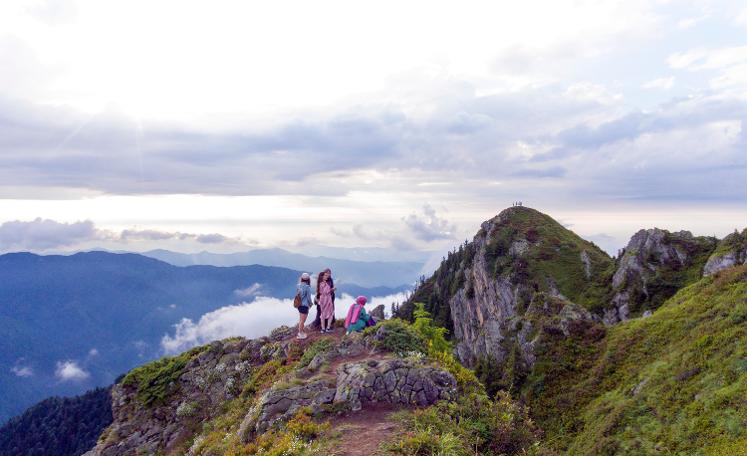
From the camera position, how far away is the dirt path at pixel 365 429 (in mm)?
11961

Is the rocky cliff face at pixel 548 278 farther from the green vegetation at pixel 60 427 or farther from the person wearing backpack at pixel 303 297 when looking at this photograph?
the green vegetation at pixel 60 427

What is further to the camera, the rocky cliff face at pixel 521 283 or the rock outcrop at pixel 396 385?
the rocky cliff face at pixel 521 283

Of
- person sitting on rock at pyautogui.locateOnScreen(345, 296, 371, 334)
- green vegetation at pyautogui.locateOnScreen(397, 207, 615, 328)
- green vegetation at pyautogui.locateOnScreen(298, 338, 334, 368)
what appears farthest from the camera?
green vegetation at pyautogui.locateOnScreen(397, 207, 615, 328)

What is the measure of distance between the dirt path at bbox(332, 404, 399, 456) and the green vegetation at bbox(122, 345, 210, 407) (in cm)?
1821

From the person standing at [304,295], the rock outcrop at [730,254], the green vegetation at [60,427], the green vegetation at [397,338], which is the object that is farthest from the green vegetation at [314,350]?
the green vegetation at [60,427]

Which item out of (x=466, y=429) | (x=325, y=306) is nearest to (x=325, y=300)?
(x=325, y=306)

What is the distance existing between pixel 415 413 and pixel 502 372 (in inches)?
816

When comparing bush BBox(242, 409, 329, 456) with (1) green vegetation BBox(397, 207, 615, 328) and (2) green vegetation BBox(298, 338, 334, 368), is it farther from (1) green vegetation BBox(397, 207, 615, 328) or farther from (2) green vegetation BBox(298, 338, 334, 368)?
(1) green vegetation BBox(397, 207, 615, 328)

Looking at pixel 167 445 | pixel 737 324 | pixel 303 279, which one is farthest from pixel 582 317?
pixel 167 445

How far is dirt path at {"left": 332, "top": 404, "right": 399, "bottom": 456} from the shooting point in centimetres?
1196

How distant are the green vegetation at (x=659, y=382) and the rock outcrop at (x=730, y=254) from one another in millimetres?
10226

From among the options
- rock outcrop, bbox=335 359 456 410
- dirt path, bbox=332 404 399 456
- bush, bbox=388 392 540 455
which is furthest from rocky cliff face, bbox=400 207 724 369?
dirt path, bbox=332 404 399 456

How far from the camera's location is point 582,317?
30.5 m

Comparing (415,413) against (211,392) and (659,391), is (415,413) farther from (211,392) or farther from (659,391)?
(211,392)
